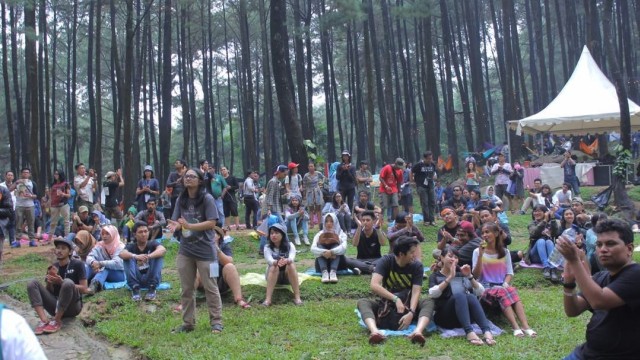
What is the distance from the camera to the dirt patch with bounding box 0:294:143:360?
19.6 ft

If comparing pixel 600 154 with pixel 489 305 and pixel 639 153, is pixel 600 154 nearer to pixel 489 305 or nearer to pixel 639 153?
pixel 639 153

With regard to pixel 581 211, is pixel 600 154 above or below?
above

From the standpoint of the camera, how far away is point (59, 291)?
7.09m

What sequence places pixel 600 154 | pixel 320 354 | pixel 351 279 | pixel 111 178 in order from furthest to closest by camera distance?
pixel 600 154
pixel 111 178
pixel 351 279
pixel 320 354

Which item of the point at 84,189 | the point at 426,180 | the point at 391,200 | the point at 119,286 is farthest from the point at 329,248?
the point at 84,189

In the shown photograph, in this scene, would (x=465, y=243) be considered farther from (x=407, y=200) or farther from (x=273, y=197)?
(x=407, y=200)

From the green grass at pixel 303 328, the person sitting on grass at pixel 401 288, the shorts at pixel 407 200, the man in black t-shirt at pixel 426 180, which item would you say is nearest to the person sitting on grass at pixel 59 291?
the green grass at pixel 303 328

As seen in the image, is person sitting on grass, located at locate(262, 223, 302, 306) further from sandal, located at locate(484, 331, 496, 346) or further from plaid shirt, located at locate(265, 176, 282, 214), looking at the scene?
plaid shirt, located at locate(265, 176, 282, 214)

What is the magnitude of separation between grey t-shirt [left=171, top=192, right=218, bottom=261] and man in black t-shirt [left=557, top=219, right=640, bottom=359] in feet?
12.9

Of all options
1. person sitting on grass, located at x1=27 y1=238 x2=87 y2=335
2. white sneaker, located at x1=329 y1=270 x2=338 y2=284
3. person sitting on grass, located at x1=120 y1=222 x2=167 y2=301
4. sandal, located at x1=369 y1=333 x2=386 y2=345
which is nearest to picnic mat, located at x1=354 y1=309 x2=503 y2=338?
sandal, located at x1=369 y1=333 x2=386 y2=345

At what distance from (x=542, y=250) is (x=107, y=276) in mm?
6362

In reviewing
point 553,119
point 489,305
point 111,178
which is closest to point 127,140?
point 111,178

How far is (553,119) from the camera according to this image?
18281 mm

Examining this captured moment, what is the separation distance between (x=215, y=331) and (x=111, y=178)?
301 inches
